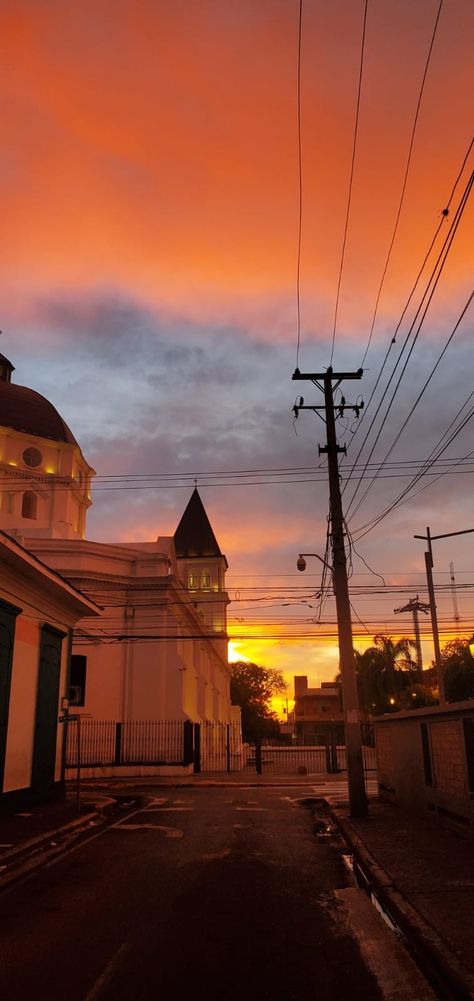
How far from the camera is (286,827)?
1416 cm

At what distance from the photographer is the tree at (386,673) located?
60438 millimetres

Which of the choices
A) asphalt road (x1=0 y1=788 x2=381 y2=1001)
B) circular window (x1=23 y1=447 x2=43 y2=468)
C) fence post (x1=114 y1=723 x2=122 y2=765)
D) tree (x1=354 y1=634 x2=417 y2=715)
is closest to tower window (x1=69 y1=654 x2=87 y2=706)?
fence post (x1=114 y1=723 x2=122 y2=765)

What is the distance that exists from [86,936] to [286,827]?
8620 mm

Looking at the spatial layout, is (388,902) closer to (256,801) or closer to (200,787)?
(256,801)

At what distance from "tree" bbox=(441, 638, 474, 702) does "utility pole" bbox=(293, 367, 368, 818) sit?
3776 centimetres

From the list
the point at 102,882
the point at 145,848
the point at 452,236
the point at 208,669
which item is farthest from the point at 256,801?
the point at 208,669

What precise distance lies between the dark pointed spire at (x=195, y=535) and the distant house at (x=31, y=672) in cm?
4744

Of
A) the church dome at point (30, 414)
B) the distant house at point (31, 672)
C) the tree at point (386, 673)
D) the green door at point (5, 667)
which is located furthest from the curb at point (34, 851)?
the tree at point (386, 673)

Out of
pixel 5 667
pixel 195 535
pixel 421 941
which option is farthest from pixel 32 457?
pixel 421 941

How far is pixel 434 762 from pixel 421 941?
7799mm

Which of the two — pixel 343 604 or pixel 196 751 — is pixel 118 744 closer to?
pixel 196 751

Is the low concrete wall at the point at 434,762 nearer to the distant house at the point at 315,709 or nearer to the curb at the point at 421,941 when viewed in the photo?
the curb at the point at 421,941

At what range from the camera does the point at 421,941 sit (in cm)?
592

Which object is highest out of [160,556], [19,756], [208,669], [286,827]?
[160,556]
